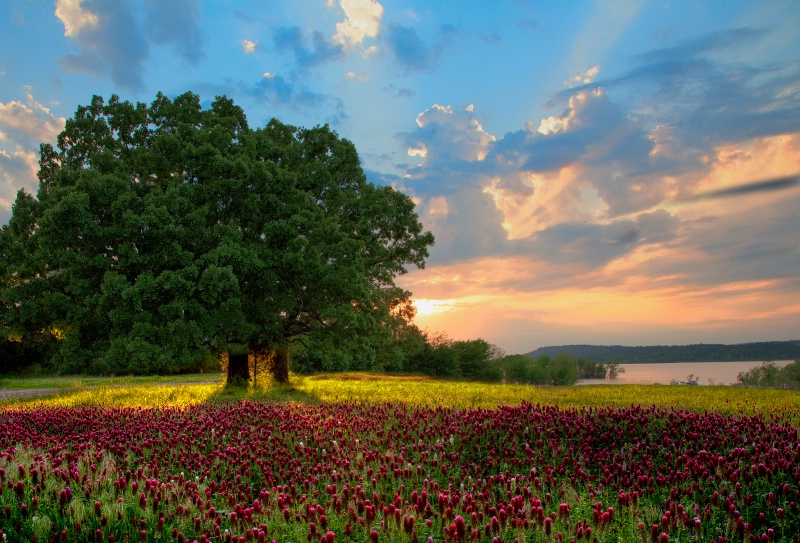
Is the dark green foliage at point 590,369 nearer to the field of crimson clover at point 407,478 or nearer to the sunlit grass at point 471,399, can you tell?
the sunlit grass at point 471,399

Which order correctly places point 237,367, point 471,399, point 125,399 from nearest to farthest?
point 471,399 → point 125,399 → point 237,367

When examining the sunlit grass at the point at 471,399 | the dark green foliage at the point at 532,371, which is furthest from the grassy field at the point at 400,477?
the dark green foliage at the point at 532,371

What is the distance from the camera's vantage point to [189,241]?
2164 centimetres

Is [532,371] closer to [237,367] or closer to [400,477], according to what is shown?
[237,367]

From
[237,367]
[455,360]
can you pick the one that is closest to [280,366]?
[237,367]

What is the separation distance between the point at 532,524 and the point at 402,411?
8815 millimetres

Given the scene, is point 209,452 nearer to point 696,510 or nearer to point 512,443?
point 512,443

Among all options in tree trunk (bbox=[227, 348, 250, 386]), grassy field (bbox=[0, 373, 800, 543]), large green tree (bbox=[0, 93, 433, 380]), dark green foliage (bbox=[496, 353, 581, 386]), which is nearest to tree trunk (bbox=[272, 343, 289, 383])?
large green tree (bbox=[0, 93, 433, 380])

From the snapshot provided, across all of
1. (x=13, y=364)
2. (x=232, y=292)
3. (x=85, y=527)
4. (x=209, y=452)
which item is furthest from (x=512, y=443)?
(x=13, y=364)

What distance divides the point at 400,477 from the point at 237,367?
2094 cm

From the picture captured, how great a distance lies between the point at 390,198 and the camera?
95.9ft

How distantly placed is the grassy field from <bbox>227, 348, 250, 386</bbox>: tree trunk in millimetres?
11724

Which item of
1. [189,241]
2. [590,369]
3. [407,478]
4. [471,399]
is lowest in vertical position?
[590,369]

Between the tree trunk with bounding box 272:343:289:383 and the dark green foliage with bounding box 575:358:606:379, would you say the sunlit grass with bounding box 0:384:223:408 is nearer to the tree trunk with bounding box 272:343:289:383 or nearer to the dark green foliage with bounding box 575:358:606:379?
the tree trunk with bounding box 272:343:289:383
